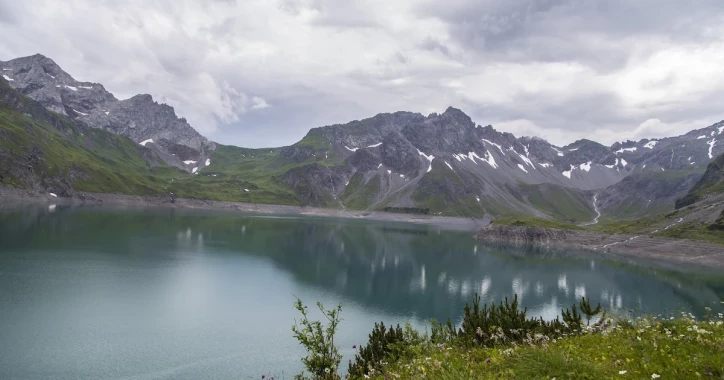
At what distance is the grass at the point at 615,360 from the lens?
988cm

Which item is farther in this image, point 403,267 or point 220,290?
point 403,267

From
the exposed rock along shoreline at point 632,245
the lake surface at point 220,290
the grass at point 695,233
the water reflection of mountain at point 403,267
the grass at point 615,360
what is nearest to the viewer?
the grass at point 615,360

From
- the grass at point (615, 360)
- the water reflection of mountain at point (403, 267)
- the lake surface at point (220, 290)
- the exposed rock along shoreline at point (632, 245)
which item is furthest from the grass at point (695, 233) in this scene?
the grass at point (615, 360)

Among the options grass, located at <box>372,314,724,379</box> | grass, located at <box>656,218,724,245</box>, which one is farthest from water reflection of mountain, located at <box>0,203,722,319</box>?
grass, located at <box>372,314,724,379</box>

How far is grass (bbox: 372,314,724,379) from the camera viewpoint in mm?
9875

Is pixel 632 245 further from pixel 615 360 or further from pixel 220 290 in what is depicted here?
pixel 615 360

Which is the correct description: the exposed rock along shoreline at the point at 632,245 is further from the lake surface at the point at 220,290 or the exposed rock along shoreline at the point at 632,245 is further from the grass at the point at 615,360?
the grass at the point at 615,360

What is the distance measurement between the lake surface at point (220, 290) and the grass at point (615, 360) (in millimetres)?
14456

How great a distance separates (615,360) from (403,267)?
107 m

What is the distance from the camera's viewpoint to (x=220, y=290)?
244 feet

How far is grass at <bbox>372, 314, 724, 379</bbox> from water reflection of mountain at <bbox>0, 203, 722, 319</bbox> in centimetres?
5378

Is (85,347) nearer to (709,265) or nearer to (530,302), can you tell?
(530,302)

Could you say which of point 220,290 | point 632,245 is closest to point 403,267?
point 220,290

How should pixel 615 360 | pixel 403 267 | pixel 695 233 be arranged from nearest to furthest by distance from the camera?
pixel 615 360 < pixel 403 267 < pixel 695 233
